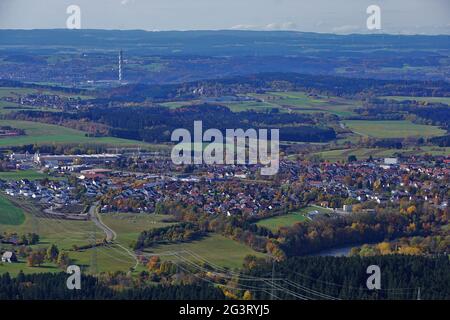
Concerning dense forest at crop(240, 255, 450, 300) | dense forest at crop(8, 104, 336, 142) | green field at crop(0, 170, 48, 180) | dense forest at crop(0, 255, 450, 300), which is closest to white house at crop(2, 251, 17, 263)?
dense forest at crop(0, 255, 450, 300)

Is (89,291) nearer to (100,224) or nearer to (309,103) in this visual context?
(100,224)

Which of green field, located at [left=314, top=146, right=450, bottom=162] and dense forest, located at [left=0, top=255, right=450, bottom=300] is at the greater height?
dense forest, located at [left=0, top=255, right=450, bottom=300]

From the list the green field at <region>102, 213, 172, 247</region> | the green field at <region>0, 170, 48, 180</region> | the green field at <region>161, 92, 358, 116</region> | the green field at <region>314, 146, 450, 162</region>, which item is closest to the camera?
the green field at <region>102, 213, 172, 247</region>

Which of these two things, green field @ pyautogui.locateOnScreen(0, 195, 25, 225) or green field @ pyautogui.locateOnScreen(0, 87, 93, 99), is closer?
green field @ pyautogui.locateOnScreen(0, 195, 25, 225)

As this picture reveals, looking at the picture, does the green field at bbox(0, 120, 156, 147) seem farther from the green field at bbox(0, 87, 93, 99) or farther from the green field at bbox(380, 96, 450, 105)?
the green field at bbox(380, 96, 450, 105)
